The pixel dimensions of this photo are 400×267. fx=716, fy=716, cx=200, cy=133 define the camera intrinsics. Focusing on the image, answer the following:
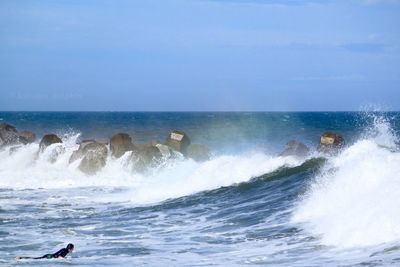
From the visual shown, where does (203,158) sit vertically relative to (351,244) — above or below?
above

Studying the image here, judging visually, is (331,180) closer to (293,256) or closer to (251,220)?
(251,220)

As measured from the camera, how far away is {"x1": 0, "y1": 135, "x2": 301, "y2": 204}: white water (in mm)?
31000

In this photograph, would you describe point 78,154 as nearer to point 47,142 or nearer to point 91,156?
point 91,156

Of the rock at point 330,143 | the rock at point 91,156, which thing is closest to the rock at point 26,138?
the rock at point 91,156

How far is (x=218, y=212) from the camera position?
24188mm

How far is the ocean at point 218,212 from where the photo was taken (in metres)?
16.3

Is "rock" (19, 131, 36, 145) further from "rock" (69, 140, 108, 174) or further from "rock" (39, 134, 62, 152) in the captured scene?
"rock" (69, 140, 108, 174)

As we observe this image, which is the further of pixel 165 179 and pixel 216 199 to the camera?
pixel 165 179

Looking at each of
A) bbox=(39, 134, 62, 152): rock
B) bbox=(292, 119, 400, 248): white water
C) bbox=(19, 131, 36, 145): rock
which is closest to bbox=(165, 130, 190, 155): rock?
bbox=(39, 134, 62, 152): rock

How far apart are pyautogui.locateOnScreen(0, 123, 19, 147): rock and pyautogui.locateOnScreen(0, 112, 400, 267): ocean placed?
9483 mm

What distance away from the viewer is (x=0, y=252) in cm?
1744

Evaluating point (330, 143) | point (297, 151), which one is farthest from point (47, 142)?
point (330, 143)

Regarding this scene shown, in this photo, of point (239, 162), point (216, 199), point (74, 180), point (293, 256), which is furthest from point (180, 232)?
point (74, 180)

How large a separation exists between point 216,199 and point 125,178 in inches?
380
